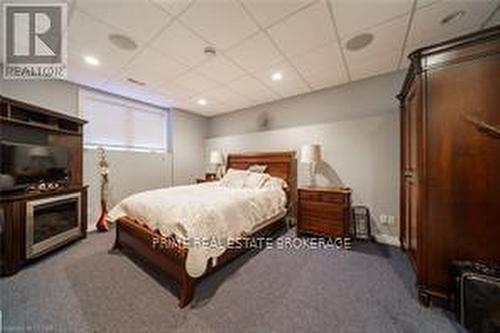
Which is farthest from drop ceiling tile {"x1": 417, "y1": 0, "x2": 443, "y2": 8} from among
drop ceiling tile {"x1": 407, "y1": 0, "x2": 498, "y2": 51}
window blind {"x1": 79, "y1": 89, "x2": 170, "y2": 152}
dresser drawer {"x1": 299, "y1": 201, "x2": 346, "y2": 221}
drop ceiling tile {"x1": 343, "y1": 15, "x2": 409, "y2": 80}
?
window blind {"x1": 79, "y1": 89, "x2": 170, "y2": 152}

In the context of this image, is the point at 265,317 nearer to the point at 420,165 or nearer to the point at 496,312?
the point at 496,312

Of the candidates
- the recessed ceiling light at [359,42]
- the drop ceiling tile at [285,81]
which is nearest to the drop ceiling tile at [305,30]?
the recessed ceiling light at [359,42]

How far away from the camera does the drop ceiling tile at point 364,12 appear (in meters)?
1.83

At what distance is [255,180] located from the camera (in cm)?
377

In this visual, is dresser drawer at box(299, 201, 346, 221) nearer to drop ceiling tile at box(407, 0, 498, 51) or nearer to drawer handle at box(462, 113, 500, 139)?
drawer handle at box(462, 113, 500, 139)

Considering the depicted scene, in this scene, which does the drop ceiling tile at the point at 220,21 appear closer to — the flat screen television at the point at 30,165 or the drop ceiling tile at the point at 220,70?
the drop ceiling tile at the point at 220,70

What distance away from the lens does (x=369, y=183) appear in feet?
10.8

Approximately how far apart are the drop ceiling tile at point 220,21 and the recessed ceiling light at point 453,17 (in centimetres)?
175

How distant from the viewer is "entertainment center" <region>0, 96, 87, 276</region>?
7.58ft

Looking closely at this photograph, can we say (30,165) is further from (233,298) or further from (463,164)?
(463,164)

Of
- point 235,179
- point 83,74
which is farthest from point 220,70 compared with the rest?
point 83,74

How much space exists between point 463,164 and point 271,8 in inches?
76.0

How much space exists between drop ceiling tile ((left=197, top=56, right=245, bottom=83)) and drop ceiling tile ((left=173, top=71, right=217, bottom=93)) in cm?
13

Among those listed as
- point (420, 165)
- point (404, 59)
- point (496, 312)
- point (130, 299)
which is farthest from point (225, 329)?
point (404, 59)
